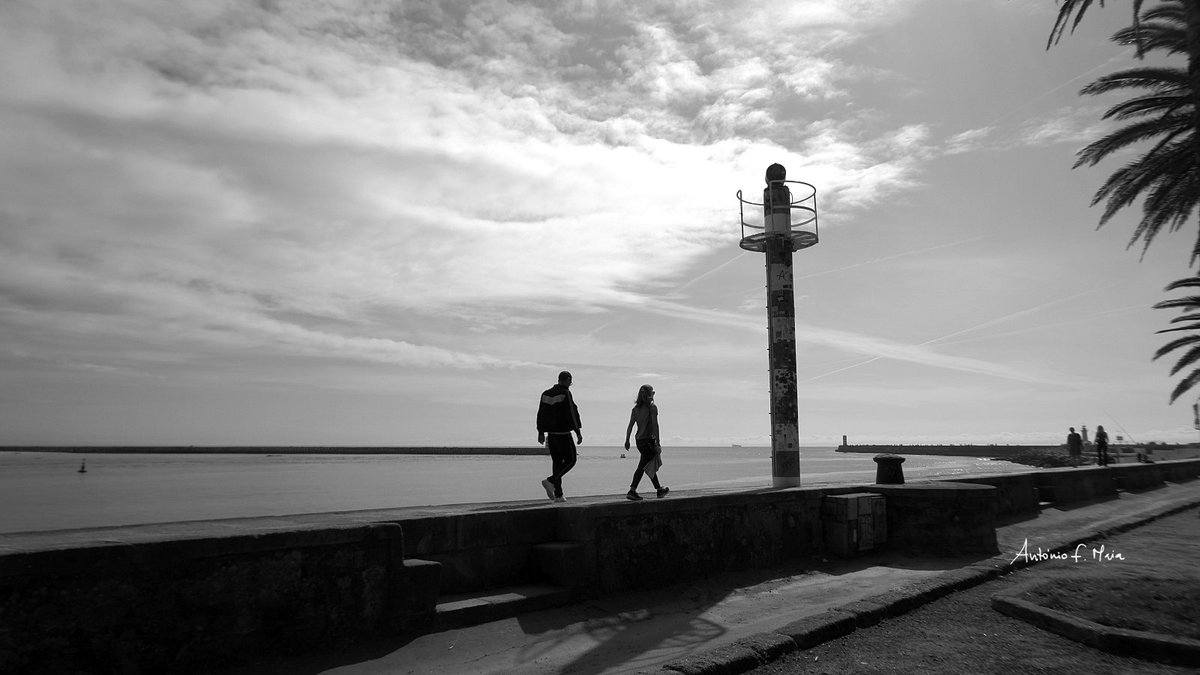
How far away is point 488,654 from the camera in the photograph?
5.04 metres

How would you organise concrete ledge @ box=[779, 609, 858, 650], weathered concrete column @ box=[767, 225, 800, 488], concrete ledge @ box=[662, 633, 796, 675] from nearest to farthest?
concrete ledge @ box=[662, 633, 796, 675], concrete ledge @ box=[779, 609, 858, 650], weathered concrete column @ box=[767, 225, 800, 488]

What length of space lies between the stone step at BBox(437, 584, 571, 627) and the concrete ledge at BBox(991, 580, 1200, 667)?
3624mm

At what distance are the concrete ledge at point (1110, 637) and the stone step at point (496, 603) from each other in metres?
3.62

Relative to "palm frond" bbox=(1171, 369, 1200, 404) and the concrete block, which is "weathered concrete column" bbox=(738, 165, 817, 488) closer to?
the concrete block

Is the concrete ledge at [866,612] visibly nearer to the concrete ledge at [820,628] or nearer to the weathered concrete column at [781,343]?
the concrete ledge at [820,628]

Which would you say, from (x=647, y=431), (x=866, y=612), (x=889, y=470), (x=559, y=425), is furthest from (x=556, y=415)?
(x=889, y=470)

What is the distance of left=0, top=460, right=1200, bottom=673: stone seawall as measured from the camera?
12.7 feet

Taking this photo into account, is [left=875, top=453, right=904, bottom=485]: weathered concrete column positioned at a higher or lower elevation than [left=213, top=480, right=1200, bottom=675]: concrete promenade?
higher

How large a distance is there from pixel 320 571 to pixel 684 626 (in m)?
2.86

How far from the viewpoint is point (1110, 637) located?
16.2ft

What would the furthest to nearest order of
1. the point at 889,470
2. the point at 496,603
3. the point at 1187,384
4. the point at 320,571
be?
1. the point at 1187,384
2. the point at 889,470
3. the point at 496,603
4. the point at 320,571

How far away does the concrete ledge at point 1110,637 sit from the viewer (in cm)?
464

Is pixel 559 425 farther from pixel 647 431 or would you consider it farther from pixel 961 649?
pixel 961 649

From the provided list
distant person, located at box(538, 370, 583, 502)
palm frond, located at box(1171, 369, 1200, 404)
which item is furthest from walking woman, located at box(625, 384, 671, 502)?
palm frond, located at box(1171, 369, 1200, 404)
